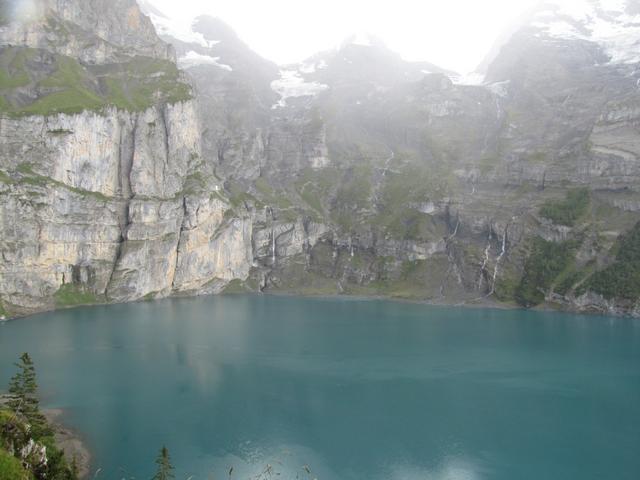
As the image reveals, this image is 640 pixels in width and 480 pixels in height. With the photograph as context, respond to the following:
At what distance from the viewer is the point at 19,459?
3819 cm

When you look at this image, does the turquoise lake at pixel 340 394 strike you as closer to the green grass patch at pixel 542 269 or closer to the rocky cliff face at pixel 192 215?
the rocky cliff face at pixel 192 215

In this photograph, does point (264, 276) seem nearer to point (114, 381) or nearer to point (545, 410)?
point (114, 381)

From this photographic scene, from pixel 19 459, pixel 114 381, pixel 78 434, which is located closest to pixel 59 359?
pixel 114 381

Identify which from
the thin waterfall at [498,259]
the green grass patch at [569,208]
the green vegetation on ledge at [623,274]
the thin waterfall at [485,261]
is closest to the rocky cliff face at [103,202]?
the thin waterfall at [485,261]

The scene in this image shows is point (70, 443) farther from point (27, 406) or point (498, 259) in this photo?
point (498, 259)

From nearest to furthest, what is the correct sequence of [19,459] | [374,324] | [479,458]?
[19,459]
[479,458]
[374,324]

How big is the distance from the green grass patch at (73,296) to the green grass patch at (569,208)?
136 m

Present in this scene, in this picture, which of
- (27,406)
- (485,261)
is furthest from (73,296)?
(485,261)

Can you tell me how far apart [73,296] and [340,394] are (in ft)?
296

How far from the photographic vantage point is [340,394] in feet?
252

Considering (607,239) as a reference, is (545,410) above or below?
below

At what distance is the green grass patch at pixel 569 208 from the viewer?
168m

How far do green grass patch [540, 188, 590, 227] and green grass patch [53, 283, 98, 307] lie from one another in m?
136

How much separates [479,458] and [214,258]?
5172 inches
